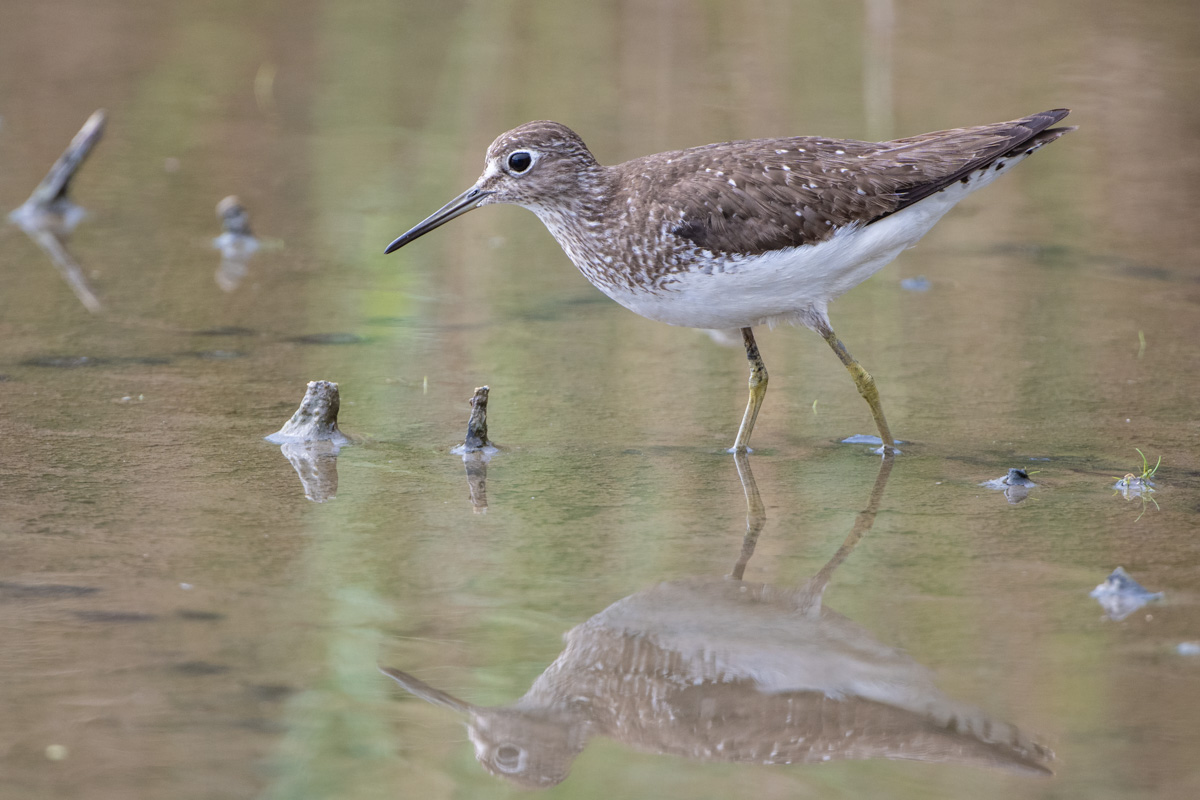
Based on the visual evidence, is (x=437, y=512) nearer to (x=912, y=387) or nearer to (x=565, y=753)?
(x=565, y=753)

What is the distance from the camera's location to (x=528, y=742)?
3.98 meters

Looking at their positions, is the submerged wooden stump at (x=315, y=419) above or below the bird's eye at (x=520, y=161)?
below

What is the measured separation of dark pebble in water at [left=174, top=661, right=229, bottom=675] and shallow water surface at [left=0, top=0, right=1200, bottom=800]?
0.02 m

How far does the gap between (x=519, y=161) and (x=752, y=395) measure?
4.88ft

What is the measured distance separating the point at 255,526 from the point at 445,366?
6.66 ft

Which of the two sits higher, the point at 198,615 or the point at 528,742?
the point at 198,615

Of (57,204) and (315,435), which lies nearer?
(315,435)

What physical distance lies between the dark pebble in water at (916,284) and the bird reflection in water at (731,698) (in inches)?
152

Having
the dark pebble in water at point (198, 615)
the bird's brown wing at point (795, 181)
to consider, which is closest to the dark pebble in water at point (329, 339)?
the bird's brown wing at point (795, 181)

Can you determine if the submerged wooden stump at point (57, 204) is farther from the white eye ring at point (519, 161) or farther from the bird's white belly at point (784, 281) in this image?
the bird's white belly at point (784, 281)

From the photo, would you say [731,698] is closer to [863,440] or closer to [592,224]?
[863,440]

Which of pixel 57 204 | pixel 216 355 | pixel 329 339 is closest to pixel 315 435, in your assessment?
pixel 216 355

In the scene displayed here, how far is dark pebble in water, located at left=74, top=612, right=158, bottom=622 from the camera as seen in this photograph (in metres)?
4.44

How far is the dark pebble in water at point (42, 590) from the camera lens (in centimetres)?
458
